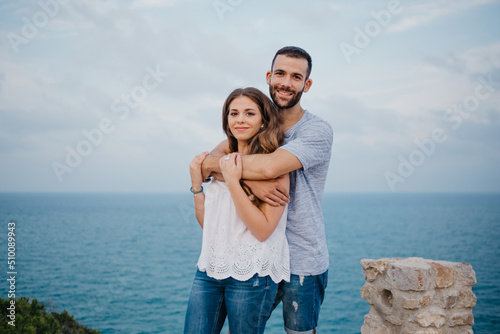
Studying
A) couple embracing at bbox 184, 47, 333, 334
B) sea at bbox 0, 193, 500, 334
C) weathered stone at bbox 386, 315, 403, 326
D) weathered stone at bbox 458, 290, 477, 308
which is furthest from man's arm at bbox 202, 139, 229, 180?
sea at bbox 0, 193, 500, 334

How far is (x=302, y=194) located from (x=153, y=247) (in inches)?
1982

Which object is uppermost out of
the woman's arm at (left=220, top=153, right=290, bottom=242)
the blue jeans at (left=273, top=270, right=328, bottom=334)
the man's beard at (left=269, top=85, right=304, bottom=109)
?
the man's beard at (left=269, top=85, right=304, bottom=109)

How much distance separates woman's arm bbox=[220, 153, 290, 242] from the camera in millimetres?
2006

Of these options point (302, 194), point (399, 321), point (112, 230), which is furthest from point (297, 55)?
point (112, 230)

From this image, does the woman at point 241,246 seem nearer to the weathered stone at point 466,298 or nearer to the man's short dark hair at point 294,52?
the man's short dark hair at point 294,52

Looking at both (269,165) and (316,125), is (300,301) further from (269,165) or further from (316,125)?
(316,125)

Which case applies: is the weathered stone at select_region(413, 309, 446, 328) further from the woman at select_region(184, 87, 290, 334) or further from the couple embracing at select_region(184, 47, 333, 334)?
the woman at select_region(184, 87, 290, 334)

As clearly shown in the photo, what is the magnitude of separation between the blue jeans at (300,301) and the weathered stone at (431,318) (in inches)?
46.2

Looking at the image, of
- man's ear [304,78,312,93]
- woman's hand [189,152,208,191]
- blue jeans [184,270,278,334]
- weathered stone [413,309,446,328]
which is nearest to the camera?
blue jeans [184,270,278,334]

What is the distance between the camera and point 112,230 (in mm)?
63125

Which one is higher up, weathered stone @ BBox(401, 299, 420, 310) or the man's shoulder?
the man's shoulder

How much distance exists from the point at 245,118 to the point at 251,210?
0.63m

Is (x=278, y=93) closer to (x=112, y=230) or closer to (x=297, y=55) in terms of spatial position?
(x=297, y=55)

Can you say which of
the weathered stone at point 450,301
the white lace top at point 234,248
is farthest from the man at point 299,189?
the weathered stone at point 450,301
